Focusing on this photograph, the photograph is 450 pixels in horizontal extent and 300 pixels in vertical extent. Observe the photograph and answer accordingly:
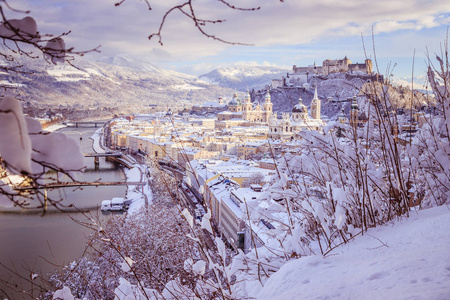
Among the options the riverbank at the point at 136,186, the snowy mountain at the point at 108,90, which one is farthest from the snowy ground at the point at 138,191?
the snowy mountain at the point at 108,90

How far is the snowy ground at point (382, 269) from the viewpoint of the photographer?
796mm

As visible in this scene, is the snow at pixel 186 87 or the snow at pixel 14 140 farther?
the snow at pixel 186 87

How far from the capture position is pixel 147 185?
12445 millimetres

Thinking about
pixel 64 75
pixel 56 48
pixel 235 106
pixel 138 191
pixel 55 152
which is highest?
pixel 64 75

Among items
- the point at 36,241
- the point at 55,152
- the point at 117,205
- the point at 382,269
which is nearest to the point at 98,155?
the point at 117,205

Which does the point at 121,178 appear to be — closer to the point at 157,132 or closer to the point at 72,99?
the point at 157,132

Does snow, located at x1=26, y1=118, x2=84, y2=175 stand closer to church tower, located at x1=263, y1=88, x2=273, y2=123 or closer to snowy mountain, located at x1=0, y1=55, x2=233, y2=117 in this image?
church tower, located at x1=263, y1=88, x2=273, y2=123

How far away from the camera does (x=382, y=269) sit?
2.92ft

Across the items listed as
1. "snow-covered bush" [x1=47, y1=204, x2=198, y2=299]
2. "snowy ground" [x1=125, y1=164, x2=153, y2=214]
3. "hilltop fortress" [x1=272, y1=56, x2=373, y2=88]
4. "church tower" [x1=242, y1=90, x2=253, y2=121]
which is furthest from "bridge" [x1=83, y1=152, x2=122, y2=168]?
"hilltop fortress" [x1=272, y1=56, x2=373, y2=88]

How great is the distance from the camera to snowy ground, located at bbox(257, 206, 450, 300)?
0.80 metres

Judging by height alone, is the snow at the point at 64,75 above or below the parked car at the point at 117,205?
above

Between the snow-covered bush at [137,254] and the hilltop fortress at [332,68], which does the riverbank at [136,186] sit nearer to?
the snow-covered bush at [137,254]

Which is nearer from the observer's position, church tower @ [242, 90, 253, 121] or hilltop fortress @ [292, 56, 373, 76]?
church tower @ [242, 90, 253, 121]

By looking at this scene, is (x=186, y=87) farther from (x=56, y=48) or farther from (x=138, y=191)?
(x=56, y=48)
